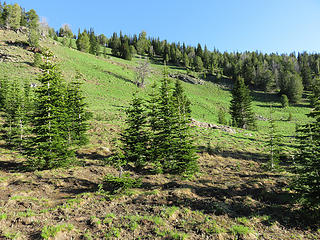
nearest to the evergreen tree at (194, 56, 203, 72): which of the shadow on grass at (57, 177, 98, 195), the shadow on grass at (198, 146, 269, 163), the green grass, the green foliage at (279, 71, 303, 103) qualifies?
the green grass

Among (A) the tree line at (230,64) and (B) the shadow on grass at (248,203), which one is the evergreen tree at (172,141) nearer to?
(B) the shadow on grass at (248,203)

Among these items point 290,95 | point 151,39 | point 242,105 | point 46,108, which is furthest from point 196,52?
point 46,108

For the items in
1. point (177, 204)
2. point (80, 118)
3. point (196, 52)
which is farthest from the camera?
point (196, 52)

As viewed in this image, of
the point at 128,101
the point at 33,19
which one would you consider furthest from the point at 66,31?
the point at 128,101

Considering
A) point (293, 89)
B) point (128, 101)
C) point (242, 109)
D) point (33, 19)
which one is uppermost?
point (33, 19)

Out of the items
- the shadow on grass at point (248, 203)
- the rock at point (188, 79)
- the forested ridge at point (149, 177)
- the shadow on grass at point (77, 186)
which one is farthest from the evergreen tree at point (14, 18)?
the shadow on grass at point (248, 203)

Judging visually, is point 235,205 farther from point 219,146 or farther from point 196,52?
point 196,52

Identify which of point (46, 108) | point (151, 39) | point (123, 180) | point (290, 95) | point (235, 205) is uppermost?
point (151, 39)

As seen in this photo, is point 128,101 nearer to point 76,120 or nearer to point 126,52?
point 76,120

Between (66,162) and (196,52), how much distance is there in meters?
163

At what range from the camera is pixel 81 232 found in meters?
7.98

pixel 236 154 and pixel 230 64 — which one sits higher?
pixel 230 64

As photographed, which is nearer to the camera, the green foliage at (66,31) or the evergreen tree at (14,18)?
the evergreen tree at (14,18)

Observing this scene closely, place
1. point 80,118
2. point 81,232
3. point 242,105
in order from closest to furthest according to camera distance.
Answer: point 81,232 → point 80,118 → point 242,105
